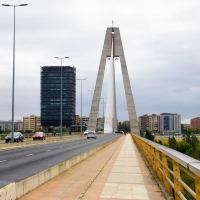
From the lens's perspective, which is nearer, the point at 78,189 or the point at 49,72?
the point at 78,189

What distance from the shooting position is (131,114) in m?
98.4

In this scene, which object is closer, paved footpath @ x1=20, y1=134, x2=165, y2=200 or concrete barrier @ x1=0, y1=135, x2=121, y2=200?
concrete barrier @ x1=0, y1=135, x2=121, y2=200

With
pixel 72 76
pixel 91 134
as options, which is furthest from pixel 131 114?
pixel 72 76

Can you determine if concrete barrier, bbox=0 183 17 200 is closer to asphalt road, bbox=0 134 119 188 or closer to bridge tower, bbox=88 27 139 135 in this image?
asphalt road, bbox=0 134 119 188

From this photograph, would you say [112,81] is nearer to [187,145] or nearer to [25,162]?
[187,145]

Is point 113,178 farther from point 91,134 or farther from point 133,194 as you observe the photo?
point 91,134

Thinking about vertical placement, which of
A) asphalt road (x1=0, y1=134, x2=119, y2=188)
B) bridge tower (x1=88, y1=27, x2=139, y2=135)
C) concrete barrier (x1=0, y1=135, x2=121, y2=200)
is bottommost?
asphalt road (x1=0, y1=134, x2=119, y2=188)

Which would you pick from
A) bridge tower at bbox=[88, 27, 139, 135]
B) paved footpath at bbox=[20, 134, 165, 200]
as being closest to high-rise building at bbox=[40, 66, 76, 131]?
bridge tower at bbox=[88, 27, 139, 135]

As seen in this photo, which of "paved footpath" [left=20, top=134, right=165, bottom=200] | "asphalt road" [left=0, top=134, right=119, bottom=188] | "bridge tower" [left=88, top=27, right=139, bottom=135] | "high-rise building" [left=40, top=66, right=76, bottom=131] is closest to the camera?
"paved footpath" [left=20, top=134, right=165, bottom=200]

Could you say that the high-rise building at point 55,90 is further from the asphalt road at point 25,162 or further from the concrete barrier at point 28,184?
the concrete barrier at point 28,184

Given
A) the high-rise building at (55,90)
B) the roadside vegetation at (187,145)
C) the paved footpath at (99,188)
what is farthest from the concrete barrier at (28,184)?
the high-rise building at (55,90)

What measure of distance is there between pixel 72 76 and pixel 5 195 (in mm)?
122863

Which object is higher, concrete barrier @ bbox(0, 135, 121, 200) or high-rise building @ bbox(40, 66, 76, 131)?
high-rise building @ bbox(40, 66, 76, 131)

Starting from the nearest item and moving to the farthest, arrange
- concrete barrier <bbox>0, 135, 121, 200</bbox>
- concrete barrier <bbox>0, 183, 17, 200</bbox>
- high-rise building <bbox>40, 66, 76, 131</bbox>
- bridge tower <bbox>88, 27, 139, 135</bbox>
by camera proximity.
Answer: concrete barrier <bbox>0, 183, 17, 200</bbox> → concrete barrier <bbox>0, 135, 121, 200</bbox> → bridge tower <bbox>88, 27, 139, 135</bbox> → high-rise building <bbox>40, 66, 76, 131</bbox>
